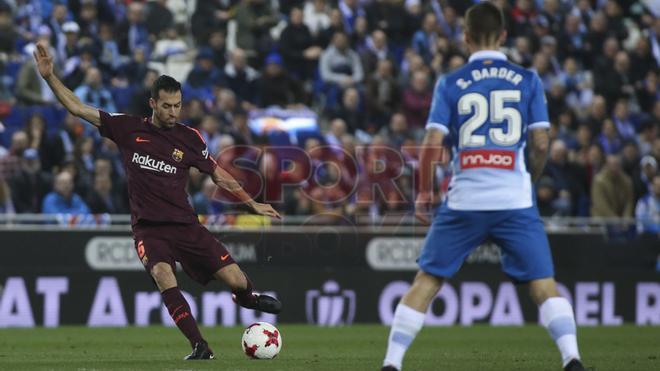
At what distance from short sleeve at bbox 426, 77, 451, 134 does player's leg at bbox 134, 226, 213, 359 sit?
3218mm

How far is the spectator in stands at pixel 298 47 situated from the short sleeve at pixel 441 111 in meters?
14.5

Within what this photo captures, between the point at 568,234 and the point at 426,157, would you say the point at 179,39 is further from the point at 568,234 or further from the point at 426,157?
the point at 426,157

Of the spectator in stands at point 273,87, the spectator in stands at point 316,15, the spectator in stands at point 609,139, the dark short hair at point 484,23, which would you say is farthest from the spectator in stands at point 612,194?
the dark short hair at point 484,23

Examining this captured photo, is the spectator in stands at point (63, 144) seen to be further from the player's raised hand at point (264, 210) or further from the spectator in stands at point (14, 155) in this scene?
the player's raised hand at point (264, 210)

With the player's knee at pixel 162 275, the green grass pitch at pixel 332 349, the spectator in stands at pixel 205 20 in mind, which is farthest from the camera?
the spectator in stands at pixel 205 20

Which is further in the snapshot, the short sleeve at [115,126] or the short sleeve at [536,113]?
the short sleeve at [115,126]

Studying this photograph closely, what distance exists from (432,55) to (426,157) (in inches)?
608

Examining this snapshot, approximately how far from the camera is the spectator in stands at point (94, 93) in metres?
19.1

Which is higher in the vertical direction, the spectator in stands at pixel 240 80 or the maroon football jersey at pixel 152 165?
the spectator in stands at pixel 240 80

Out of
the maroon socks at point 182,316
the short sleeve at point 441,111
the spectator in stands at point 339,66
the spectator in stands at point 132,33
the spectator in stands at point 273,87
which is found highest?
the spectator in stands at point 132,33

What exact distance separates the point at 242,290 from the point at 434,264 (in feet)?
10.6

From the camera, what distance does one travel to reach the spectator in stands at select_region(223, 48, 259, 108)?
21.6 metres

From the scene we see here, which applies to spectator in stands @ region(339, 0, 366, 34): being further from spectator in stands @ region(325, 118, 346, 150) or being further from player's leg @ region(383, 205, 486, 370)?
player's leg @ region(383, 205, 486, 370)

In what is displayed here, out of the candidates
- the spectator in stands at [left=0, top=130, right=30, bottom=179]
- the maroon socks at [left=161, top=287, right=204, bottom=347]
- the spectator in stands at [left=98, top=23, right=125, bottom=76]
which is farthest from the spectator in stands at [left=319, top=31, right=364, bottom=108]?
the maroon socks at [left=161, top=287, right=204, bottom=347]
